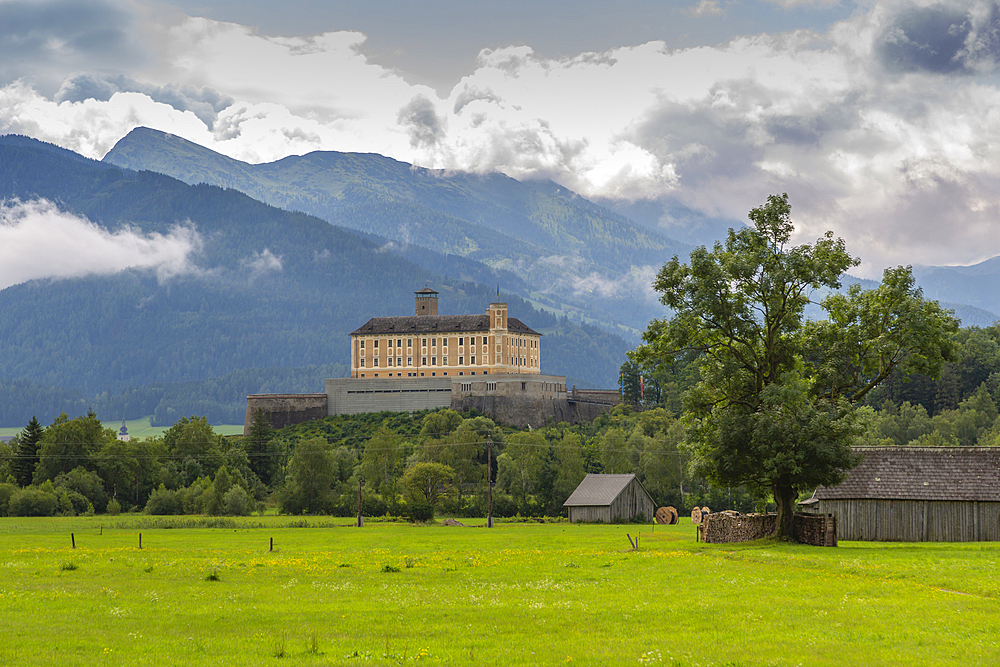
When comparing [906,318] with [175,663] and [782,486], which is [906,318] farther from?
[175,663]

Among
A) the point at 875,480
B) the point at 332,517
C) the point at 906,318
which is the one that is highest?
the point at 906,318

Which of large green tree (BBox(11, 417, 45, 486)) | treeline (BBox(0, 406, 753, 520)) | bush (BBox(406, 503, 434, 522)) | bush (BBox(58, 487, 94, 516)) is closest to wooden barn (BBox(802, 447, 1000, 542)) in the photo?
treeline (BBox(0, 406, 753, 520))

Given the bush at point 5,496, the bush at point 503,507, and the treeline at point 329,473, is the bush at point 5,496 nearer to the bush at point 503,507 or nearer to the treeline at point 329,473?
the treeline at point 329,473

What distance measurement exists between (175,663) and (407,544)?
4240cm

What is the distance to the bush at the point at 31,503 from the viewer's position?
10906cm

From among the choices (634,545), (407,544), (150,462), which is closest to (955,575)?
(634,545)

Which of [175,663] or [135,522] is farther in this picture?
[135,522]

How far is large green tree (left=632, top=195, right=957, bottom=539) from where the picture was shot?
47.1 meters

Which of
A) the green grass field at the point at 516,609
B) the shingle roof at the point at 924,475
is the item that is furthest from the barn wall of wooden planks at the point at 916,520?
the green grass field at the point at 516,609

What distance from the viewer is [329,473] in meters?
121

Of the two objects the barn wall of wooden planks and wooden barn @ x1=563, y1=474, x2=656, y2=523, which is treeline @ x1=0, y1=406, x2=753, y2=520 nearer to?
wooden barn @ x1=563, y1=474, x2=656, y2=523

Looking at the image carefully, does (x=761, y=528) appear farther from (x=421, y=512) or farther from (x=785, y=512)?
(x=421, y=512)

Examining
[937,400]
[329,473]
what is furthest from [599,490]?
[937,400]

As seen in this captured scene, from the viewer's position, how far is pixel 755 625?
893 inches
